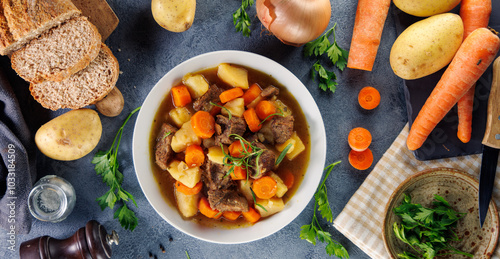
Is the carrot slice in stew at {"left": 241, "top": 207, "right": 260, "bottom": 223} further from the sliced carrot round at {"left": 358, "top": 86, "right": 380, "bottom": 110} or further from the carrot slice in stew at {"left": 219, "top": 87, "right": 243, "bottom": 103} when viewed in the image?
the sliced carrot round at {"left": 358, "top": 86, "right": 380, "bottom": 110}

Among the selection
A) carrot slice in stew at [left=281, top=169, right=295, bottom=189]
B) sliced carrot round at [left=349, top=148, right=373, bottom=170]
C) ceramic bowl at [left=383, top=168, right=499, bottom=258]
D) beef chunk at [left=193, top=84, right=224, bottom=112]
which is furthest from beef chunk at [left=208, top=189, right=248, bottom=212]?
ceramic bowl at [left=383, top=168, right=499, bottom=258]

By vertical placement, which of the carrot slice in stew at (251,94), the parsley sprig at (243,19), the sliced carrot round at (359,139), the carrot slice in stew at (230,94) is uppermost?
the parsley sprig at (243,19)

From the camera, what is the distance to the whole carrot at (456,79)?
272 cm

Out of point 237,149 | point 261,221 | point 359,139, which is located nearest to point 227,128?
point 237,149

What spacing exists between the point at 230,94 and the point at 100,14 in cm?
127

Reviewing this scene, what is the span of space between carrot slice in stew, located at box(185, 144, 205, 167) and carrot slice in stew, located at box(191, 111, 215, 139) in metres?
0.12

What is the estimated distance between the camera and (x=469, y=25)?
2900mm

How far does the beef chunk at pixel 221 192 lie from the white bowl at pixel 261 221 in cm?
25

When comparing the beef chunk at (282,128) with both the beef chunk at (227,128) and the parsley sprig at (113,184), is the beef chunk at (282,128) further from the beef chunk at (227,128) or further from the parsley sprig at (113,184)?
the parsley sprig at (113,184)

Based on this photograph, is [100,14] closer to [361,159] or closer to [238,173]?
[238,173]

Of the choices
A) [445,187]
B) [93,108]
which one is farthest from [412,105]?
[93,108]

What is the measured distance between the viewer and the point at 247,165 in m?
2.77

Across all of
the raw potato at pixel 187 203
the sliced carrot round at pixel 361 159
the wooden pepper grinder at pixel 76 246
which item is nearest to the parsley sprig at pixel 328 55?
the sliced carrot round at pixel 361 159

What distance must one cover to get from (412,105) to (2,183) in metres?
3.56
